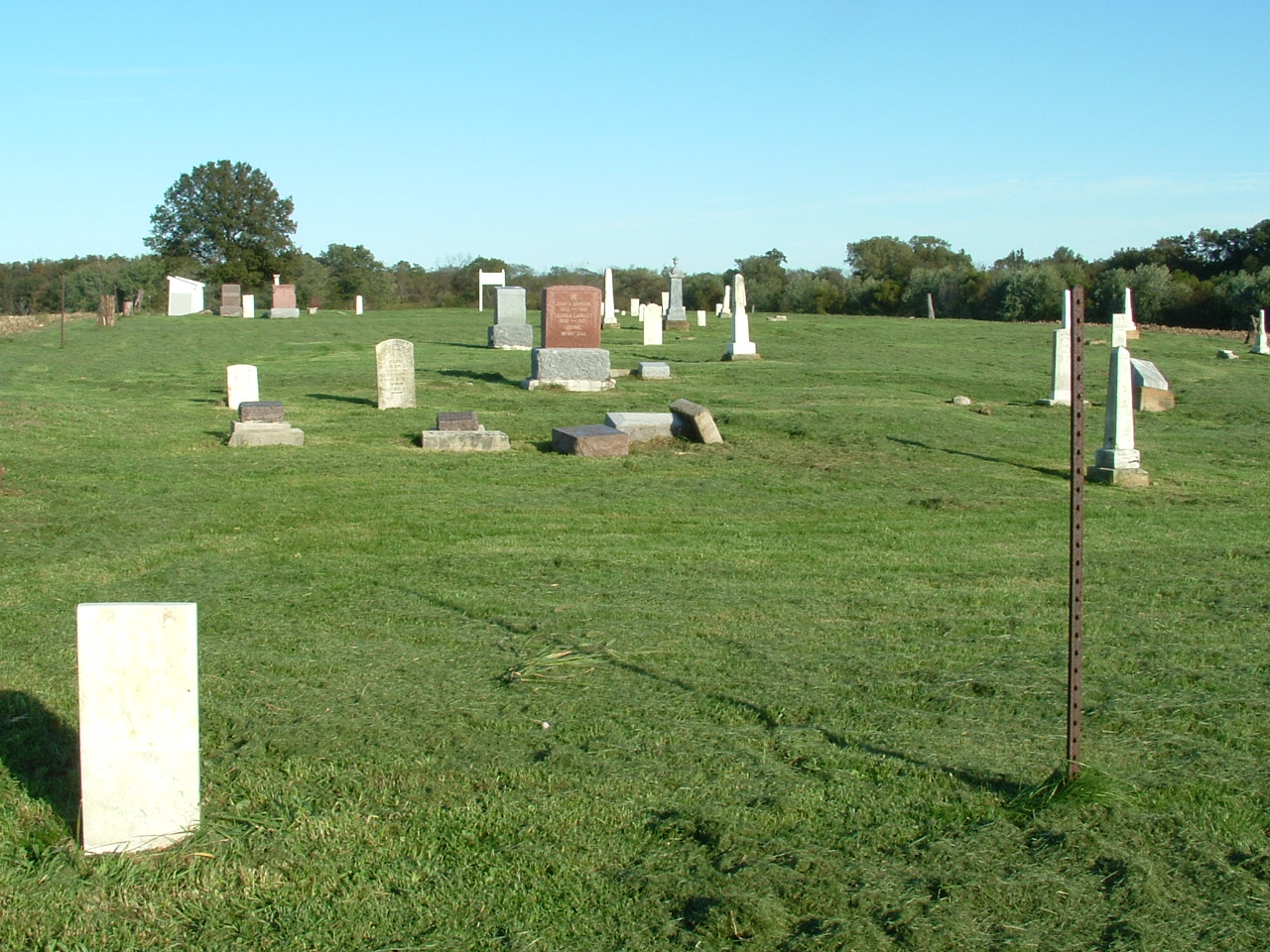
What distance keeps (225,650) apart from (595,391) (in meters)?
13.4

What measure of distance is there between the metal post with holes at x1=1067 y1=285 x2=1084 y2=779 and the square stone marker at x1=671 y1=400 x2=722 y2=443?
9978 mm

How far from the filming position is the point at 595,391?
1870 cm

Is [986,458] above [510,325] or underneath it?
underneath

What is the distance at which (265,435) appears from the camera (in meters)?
13.4

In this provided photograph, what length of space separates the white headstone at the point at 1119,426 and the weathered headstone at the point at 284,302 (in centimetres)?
3728

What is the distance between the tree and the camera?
71.1 m

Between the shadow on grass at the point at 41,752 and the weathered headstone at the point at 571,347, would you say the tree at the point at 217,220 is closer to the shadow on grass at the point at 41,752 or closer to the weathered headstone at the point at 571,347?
the weathered headstone at the point at 571,347

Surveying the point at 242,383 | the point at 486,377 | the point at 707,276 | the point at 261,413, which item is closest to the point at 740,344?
the point at 486,377

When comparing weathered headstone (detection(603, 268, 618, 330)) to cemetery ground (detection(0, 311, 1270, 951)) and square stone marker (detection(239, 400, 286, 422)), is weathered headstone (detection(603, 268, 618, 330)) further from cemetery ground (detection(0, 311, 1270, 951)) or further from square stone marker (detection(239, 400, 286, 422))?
cemetery ground (detection(0, 311, 1270, 951))

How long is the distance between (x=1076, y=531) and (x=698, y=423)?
1005 centimetres

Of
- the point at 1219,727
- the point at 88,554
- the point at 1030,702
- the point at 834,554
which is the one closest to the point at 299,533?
the point at 88,554

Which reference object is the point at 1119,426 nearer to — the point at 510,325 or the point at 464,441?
the point at 464,441

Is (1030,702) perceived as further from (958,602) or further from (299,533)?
(299,533)

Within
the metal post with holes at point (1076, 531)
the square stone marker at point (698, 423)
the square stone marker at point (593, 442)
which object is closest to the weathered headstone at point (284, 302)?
the square stone marker at point (698, 423)
